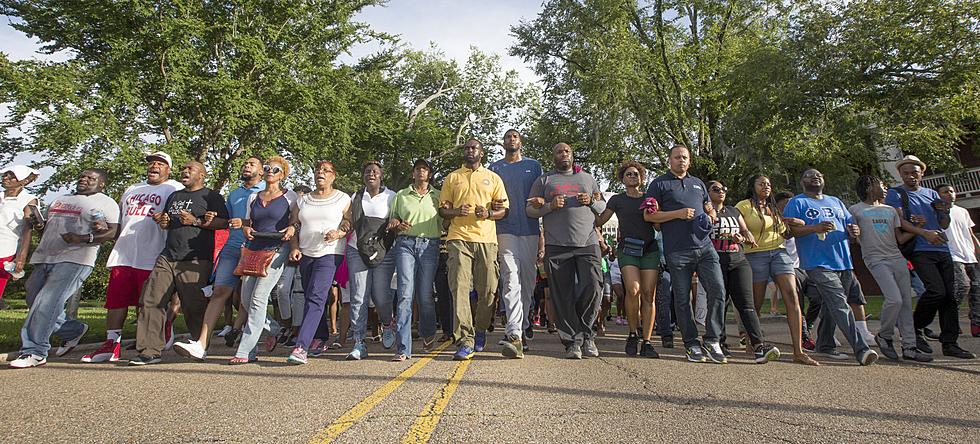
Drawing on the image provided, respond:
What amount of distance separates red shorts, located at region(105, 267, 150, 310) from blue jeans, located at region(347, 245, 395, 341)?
2.11 meters

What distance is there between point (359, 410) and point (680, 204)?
3.90 metres

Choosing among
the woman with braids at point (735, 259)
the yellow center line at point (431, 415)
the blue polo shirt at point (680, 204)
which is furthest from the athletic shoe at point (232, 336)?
the woman with braids at point (735, 259)

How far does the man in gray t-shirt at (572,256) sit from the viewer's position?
6082mm

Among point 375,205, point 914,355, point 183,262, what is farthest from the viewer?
point 375,205

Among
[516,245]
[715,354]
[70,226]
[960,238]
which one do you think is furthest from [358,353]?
[960,238]

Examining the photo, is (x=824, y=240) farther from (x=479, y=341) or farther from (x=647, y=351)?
(x=479, y=341)

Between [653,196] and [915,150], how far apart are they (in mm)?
13634

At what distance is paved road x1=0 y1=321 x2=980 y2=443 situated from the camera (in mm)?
3006

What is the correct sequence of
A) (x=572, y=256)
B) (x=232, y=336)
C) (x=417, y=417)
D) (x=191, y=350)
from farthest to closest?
(x=232, y=336) → (x=572, y=256) → (x=191, y=350) → (x=417, y=417)

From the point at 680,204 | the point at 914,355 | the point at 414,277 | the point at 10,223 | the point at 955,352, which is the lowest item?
the point at 955,352

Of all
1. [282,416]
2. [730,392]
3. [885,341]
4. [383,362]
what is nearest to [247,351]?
[383,362]

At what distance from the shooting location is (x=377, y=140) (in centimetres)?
2494

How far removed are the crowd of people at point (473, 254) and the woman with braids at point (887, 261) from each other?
0.02 meters

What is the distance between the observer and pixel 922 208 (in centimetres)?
624
